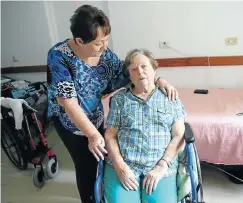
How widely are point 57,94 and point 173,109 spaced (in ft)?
2.01

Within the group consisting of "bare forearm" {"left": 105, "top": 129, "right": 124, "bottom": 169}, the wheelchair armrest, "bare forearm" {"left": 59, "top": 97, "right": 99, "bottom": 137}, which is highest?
"bare forearm" {"left": 59, "top": 97, "right": 99, "bottom": 137}

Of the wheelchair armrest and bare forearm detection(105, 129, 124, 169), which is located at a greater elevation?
the wheelchair armrest

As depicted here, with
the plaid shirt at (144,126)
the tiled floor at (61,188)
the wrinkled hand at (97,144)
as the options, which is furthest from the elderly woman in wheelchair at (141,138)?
the tiled floor at (61,188)

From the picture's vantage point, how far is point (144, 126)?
140 centimetres

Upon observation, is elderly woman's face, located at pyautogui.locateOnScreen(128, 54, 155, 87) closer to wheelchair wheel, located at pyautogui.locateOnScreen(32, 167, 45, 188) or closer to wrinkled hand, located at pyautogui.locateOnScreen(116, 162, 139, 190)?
wrinkled hand, located at pyautogui.locateOnScreen(116, 162, 139, 190)

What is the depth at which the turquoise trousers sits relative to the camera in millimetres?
1249

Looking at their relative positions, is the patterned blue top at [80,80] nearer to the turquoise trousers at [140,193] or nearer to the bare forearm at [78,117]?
the bare forearm at [78,117]

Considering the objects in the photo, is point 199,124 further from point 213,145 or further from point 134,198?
point 134,198

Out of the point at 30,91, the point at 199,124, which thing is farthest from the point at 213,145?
the point at 30,91

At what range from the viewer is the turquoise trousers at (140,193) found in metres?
1.25

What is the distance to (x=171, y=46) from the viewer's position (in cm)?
252

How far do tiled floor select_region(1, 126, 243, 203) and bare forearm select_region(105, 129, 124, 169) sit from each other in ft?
2.66

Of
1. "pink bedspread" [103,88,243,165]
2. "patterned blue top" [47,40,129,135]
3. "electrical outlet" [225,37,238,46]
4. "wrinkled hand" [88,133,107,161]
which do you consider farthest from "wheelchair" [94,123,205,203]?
"electrical outlet" [225,37,238,46]

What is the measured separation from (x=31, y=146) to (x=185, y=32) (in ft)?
5.60
